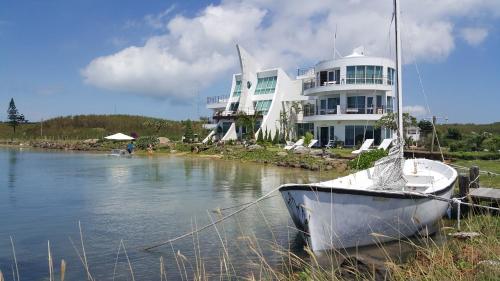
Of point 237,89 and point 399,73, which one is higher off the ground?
point 237,89

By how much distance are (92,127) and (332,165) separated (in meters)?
65.5

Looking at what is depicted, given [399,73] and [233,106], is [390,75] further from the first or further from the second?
[399,73]

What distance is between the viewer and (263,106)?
52.9m

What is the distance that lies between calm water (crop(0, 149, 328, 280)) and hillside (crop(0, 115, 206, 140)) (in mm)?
50208

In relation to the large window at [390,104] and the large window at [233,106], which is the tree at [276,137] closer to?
the large window at [233,106]

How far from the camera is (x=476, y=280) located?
4.74 meters

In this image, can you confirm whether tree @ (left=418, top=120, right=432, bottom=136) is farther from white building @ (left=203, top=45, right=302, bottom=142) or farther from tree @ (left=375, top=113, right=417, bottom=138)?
white building @ (left=203, top=45, right=302, bottom=142)

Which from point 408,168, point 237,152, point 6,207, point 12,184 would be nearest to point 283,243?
point 408,168

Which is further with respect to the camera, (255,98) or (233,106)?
(233,106)

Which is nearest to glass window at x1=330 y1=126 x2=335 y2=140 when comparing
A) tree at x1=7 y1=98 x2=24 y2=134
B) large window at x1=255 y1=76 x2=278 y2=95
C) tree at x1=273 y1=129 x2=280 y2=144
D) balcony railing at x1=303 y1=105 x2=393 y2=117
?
balcony railing at x1=303 y1=105 x2=393 y2=117

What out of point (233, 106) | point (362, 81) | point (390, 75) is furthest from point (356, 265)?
point (233, 106)

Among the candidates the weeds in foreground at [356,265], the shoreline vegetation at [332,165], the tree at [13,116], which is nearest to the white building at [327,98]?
the shoreline vegetation at [332,165]

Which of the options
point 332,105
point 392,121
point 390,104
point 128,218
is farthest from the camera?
point 332,105

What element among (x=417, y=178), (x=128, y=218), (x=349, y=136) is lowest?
(x=128, y=218)
